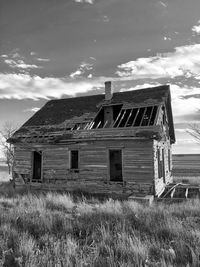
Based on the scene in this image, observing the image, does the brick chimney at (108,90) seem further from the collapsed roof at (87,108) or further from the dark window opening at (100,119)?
the dark window opening at (100,119)

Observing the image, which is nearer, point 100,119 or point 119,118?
point 119,118

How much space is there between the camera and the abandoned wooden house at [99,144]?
11.8 meters

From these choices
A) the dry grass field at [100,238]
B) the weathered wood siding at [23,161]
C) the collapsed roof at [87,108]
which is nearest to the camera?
the dry grass field at [100,238]

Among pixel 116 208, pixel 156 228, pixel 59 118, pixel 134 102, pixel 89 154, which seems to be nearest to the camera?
pixel 156 228

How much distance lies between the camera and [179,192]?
1324cm

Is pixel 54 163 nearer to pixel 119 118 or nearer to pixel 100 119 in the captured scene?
pixel 100 119

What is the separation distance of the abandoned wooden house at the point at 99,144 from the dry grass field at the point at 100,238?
3793 millimetres

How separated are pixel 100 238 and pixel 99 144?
7.68 metres

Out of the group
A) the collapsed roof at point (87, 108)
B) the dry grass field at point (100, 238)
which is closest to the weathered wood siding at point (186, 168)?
the collapsed roof at point (87, 108)

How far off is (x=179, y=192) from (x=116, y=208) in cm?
696

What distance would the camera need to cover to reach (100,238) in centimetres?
527

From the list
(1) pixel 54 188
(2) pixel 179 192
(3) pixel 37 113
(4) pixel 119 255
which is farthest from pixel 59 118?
(4) pixel 119 255

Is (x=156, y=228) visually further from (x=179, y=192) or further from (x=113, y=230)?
(x=179, y=192)

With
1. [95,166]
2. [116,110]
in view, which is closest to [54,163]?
[95,166]
